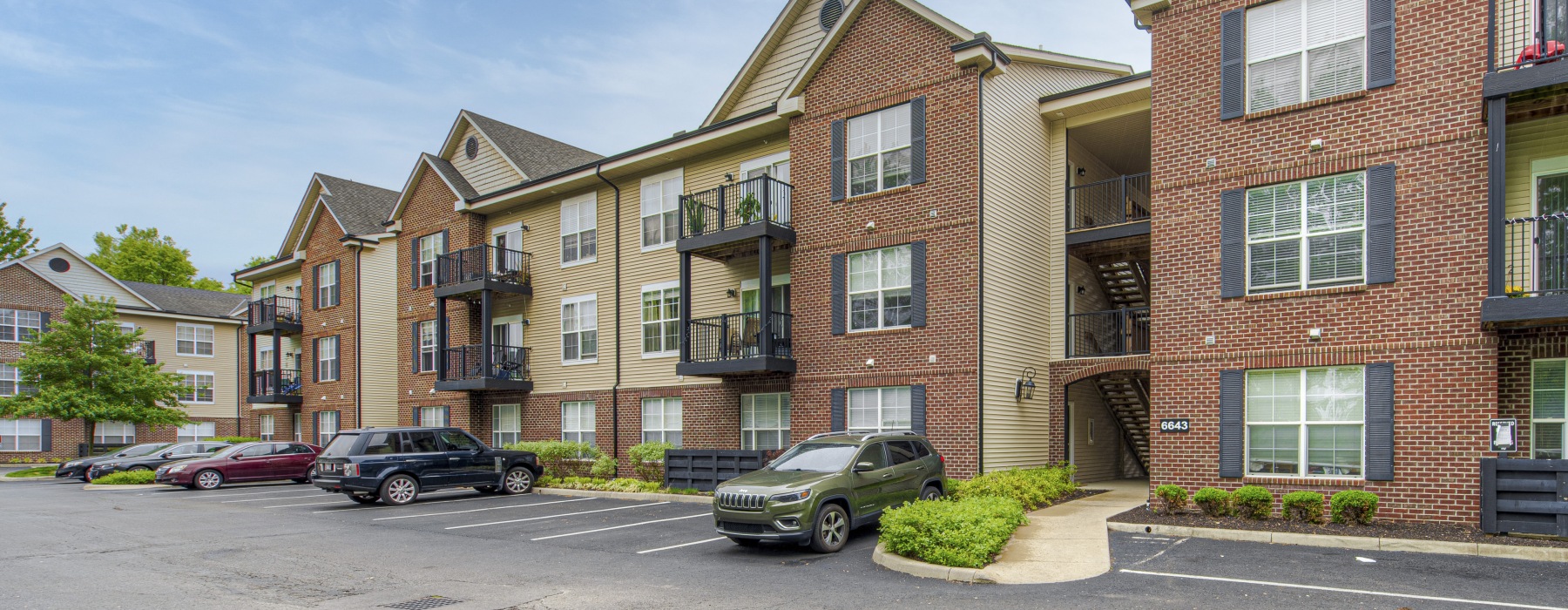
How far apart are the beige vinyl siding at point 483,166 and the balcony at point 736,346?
9507 millimetres

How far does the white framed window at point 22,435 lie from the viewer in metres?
39.3

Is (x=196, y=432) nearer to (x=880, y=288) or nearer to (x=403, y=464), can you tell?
(x=403, y=464)

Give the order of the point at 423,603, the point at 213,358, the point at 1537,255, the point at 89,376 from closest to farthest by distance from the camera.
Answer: the point at 423,603 → the point at 1537,255 → the point at 89,376 → the point at 213,358

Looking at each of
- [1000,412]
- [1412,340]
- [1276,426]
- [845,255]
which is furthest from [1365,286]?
[845,255]

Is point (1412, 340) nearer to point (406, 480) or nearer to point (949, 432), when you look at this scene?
point (949, 432)

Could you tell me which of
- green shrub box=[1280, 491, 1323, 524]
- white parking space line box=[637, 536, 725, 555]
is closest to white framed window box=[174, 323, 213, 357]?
white parking space line box=[637, 536, 725, 555]

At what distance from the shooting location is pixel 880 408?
18.5 metres

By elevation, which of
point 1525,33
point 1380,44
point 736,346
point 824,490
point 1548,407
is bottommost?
point 824,490

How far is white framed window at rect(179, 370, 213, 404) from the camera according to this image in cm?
4353

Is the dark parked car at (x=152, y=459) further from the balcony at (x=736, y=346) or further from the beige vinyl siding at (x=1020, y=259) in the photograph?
the beige vinyl siding at (x=1020, y=259)

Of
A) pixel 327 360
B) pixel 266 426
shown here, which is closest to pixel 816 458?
pixel 327 360

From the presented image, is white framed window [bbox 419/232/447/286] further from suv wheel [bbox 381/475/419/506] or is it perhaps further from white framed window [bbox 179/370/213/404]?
white framed window [bbox 179/370/213/404]

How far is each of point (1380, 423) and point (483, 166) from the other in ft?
78.5

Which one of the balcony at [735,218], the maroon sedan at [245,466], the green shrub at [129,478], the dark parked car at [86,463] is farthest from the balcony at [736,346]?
the dark parked car at [86,463]
